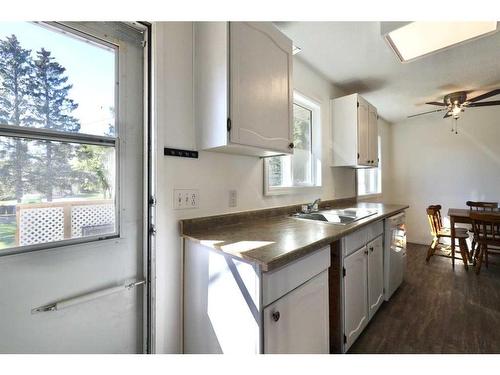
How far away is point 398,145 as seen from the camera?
4.43m

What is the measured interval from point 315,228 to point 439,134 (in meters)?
4.04

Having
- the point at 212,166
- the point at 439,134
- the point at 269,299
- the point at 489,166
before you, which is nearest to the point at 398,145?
the point at 439,134

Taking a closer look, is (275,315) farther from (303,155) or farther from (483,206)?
(483,206)

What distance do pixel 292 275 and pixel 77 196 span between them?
100 cm

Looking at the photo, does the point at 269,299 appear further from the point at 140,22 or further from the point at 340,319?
the point at 140,22

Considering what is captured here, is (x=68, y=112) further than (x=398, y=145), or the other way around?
(x=398, y=145)

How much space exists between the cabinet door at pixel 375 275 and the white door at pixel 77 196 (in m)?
1.57

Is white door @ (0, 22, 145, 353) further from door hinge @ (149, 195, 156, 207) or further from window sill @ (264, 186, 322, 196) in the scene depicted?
window sill @ (264, 186, 322, 196)

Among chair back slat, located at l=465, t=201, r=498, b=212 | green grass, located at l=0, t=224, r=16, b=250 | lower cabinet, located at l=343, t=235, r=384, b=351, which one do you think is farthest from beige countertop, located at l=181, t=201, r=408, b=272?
chair back slat, located at l=465, t=201, r=498, b=212

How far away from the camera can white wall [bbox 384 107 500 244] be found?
3611mm

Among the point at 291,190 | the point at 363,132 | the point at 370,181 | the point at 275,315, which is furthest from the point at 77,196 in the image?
the point at 370,181

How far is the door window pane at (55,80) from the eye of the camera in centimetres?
87

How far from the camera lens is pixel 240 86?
47.5 inches

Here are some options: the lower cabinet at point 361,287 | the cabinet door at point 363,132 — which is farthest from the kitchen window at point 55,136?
the cabinet door at point 363,132
